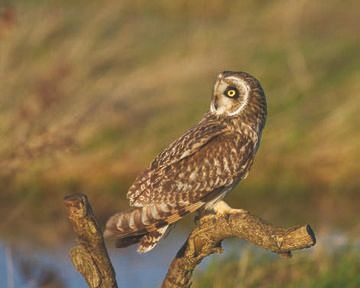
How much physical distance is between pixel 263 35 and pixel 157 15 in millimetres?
2745

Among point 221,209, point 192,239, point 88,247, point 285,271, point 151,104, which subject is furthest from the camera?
point 151,104

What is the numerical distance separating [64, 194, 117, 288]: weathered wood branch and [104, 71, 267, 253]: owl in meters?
0.09

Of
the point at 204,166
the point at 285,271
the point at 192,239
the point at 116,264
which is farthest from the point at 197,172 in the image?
the point at 116,264

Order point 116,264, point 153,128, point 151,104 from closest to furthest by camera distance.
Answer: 1. point 116,264
2. point 153,128
3. point 151,104

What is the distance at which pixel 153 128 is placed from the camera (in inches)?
354

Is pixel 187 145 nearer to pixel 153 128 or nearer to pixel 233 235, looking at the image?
pixel 233 235

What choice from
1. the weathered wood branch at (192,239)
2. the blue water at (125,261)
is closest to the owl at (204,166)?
the weathered wood branch at (192,239)

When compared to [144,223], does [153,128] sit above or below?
above

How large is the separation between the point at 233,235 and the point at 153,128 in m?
5.50

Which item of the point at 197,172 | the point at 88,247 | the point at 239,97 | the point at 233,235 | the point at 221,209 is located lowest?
the point at 233,235

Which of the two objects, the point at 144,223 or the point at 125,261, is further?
the point at 125,261

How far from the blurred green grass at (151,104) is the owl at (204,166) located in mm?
1606

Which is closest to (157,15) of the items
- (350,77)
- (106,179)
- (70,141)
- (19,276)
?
(350,77)

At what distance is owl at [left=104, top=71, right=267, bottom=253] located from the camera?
12.0 ft
